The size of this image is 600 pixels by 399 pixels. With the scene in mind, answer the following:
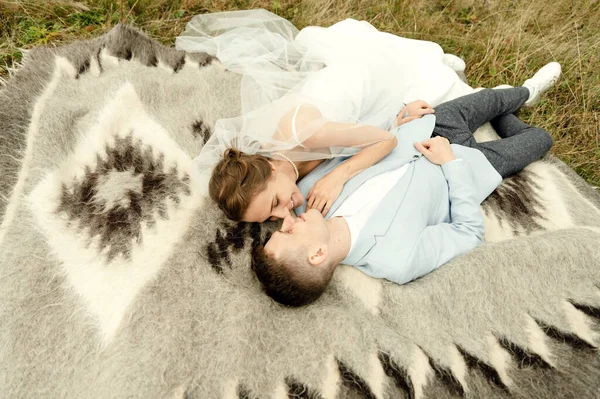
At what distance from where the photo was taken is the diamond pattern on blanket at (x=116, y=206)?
5.37 feet

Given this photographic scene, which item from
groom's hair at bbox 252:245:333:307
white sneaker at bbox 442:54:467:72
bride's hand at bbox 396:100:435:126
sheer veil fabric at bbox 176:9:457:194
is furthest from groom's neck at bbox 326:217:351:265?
white sneaker at bbox 442:54:467:72

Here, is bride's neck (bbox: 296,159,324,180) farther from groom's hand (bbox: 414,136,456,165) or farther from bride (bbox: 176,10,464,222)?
groom's hand (bbox: 414,136,456,165)

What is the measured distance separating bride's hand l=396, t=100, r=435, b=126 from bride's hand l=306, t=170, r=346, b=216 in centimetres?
58

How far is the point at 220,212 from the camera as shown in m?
1.94

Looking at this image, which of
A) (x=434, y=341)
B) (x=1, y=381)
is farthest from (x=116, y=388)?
(x=434, y=341)

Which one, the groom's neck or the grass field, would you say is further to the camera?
the grass field

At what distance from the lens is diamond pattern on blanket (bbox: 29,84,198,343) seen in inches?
64.4

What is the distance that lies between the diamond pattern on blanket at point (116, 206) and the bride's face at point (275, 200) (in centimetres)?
31

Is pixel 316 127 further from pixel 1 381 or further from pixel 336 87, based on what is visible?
pixel 1 381

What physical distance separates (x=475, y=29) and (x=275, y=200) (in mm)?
2476

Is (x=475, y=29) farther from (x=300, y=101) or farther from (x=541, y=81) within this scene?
(x=300, y=101)

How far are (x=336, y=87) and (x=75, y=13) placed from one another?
6.84 feet

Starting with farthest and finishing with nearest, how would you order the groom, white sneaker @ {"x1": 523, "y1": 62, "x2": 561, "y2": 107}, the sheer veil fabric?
white sneaker @ {"x1": 523, "y1": 62, "x2": 561, "y2": 107} < the sheer veil fabric < the groom

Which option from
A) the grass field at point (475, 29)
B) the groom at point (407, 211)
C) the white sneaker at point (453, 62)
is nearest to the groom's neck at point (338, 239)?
the groom at point (407, 211)
